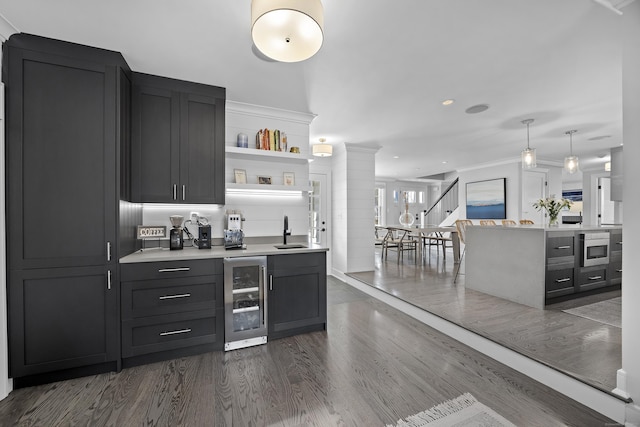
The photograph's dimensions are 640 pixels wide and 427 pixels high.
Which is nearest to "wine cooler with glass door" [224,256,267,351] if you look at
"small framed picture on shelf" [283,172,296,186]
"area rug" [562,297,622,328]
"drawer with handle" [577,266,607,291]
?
"small framed picture on shelf" [283,172,296,186]

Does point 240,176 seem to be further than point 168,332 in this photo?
Yes

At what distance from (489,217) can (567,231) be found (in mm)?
4273

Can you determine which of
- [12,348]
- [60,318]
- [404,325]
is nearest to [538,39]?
[404,325]

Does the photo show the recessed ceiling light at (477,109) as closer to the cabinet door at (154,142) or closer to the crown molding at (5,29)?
the cabinet door at (154,142)

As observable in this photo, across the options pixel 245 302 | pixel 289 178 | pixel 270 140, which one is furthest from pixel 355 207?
pixel 245 302

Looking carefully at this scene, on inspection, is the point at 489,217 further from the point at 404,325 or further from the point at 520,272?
the point at 404,325

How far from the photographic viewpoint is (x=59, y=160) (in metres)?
2.07

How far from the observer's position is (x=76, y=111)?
2121 millimetres

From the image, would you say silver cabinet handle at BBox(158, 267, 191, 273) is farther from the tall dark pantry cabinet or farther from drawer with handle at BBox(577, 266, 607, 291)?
drawer with handle at BBox(577, 266, 607, 291)

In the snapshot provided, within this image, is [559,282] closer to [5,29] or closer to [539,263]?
[539,263]

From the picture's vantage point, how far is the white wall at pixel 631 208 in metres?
1.61

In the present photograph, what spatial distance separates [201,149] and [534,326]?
12.5ft

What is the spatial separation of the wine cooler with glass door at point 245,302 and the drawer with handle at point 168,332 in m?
0.13

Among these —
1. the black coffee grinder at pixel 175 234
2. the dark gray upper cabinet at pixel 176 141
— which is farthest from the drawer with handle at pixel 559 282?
the black coffee grinder at pixel 175 234
